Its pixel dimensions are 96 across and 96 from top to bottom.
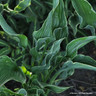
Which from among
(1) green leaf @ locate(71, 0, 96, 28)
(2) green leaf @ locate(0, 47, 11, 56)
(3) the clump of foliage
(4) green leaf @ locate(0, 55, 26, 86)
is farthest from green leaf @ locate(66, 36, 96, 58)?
(2) green leaf @ locate(0, 47, 11, 56)

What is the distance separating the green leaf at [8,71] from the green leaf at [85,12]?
376 mm

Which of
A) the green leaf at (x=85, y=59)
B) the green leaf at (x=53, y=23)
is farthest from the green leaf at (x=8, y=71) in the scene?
the green leaf at (x=85, y=59)

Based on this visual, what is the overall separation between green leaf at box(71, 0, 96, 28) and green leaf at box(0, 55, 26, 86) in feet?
1.23

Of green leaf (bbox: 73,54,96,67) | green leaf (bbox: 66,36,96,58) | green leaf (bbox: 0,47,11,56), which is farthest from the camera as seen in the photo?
green leaf (bbox: 0,47,11,56)

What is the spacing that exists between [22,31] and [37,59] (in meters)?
0.36

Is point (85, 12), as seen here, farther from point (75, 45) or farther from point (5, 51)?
point (5, 51)

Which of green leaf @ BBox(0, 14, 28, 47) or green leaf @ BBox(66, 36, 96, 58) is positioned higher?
green leaf @ BBox(0, 14, 28, 47)

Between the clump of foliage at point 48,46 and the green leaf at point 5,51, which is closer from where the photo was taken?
the clump of foliage at point 48,46

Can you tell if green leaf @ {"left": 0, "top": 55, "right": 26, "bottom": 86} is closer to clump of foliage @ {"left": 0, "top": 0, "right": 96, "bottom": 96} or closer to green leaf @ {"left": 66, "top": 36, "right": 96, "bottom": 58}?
clump of foliage @ {"left": 0, "top": 0, "right": 96, "bottom": 96}

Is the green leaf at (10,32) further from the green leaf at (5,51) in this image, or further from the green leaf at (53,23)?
the green leaf at (5,51)

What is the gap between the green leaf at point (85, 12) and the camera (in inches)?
34.4

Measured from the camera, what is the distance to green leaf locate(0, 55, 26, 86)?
3.05ft

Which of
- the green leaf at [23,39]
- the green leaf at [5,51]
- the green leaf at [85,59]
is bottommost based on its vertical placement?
the green leaf at [85,59]

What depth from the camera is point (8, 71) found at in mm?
973
